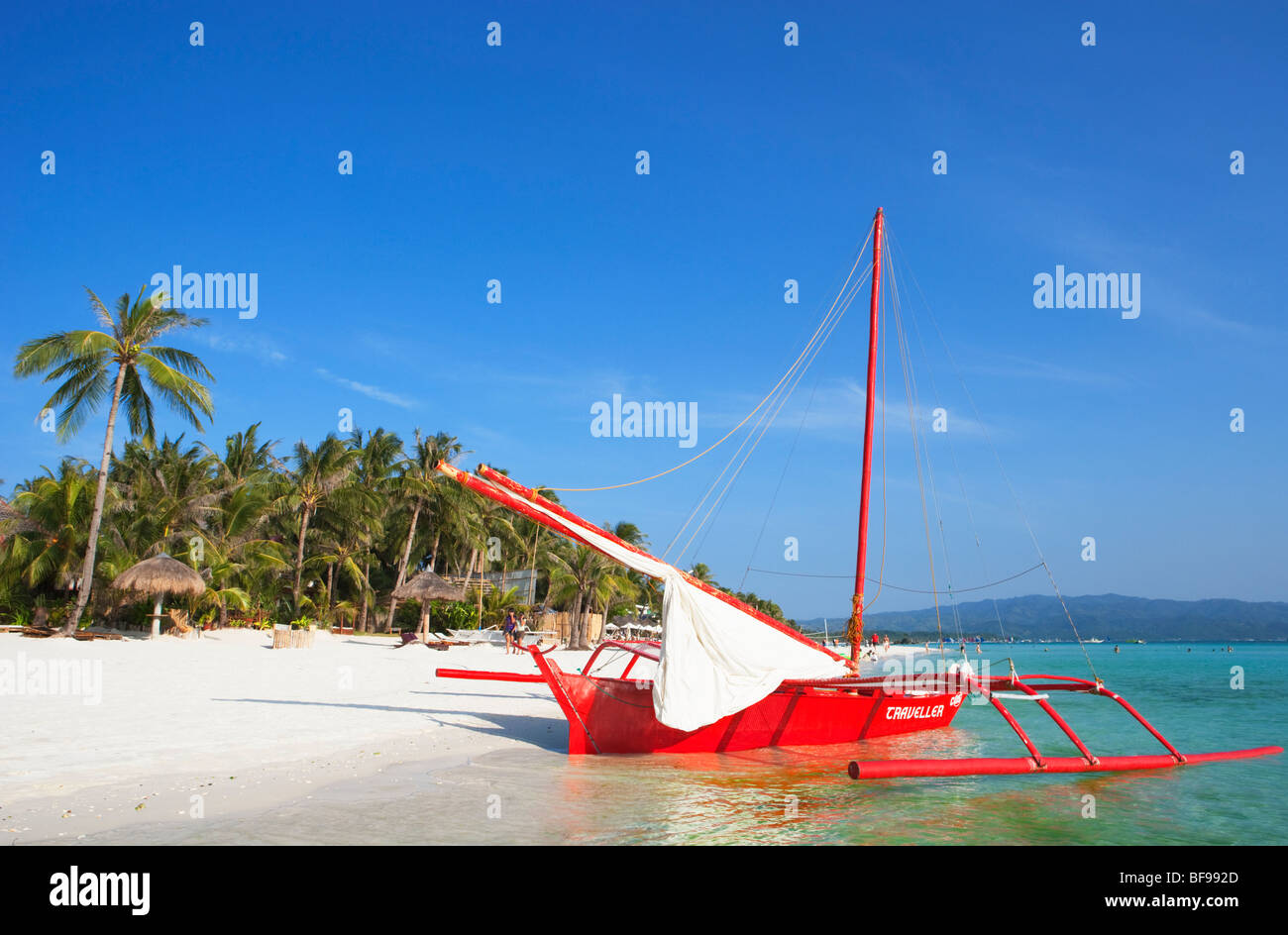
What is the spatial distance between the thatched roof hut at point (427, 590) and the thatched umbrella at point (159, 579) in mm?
9049

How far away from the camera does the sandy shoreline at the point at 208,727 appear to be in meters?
7.66

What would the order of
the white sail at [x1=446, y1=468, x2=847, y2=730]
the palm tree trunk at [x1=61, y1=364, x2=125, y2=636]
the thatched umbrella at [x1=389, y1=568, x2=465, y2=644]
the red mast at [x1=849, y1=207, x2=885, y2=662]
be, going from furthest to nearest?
the thatched umbrella at [x1=389, y1=568, x2=465, y2=644]
the palm tree trunk at [x1=61, y1=364, x2=125, y2=636]
the red mast at [x1=849, y1=207, x2=885, y2=662]
the white sail at [x1=446, y1=468, x2=847, y2=730]

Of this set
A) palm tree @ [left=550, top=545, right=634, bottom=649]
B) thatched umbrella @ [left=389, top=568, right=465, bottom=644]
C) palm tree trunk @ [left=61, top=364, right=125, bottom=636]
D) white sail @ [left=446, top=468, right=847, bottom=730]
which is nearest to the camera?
white sail @ [left=446, top=468, right=847, bottom=730]

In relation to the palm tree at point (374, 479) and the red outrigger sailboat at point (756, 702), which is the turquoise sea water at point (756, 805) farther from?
the palm tree at point (374, 479)

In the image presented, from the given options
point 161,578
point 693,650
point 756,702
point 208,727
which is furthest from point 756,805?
point 161,578

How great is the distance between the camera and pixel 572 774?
34.5ft

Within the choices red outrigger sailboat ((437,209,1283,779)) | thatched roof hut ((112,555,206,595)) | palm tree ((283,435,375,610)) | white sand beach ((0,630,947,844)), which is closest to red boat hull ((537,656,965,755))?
red outrigger sailboat ((437,209,1283,779))

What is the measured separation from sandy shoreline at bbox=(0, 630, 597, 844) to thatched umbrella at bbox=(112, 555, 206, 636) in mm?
1512

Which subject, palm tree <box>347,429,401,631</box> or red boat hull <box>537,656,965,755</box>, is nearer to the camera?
red boat hull <box>537,656,965,755</box>

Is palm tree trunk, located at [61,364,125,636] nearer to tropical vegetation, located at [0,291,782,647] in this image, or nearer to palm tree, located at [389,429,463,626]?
tropical vegetation, located at [0,291,782,647]

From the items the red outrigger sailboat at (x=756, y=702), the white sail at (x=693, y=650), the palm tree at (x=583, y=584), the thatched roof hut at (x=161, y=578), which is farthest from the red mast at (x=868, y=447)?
the palm tree at (x=583, y=584)

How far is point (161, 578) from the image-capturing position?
23281 mm

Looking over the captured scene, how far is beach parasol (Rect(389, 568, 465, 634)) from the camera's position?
32.3m
